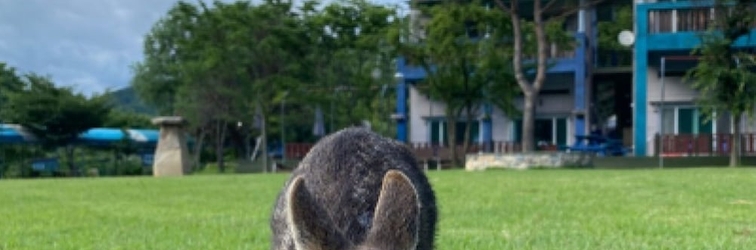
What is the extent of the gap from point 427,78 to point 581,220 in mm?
26030

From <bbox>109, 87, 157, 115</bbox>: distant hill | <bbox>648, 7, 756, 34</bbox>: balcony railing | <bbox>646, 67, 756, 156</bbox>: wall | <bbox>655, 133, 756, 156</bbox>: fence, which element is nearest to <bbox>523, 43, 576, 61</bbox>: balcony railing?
<bbox>646, 67, 756, 156</bbox>: wall

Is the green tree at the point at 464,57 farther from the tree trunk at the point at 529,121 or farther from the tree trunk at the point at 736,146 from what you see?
the tree trunk at the point at 736,146

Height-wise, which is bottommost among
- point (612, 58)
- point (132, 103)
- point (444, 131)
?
point (444, 131)

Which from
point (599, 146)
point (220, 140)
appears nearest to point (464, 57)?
point (599, 146)

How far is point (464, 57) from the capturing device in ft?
108

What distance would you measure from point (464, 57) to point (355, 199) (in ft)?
96.4

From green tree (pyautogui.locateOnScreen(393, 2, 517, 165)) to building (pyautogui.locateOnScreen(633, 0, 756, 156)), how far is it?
171 inches

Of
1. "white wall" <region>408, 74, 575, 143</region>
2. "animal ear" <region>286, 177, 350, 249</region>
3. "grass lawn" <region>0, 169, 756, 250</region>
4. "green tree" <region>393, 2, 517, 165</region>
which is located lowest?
"grass lawn" <region>0, 169, 756, 250</region>

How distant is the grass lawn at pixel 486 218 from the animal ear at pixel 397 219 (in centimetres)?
373

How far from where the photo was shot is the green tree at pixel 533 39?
27.8 meters

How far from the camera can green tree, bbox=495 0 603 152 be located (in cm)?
2784

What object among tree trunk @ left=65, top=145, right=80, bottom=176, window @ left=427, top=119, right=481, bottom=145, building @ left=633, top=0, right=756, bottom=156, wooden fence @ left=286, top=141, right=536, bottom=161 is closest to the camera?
building @ left=633, top=0, right=756, bottom=156

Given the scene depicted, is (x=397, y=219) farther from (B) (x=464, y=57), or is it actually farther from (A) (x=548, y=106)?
(A) (x=548, y=106)

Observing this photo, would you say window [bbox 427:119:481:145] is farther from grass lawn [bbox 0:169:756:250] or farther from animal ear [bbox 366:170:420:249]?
animal ear [bbox 366:170:420:249]
